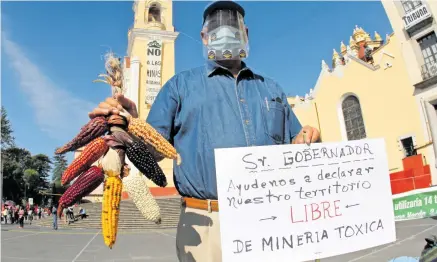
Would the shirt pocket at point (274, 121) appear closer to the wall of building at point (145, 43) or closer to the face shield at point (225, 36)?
the face shield at point (225, 36)

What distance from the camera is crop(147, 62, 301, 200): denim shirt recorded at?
73.3 inches

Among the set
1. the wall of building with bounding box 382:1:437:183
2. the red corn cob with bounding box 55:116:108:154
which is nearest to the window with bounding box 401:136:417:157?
the wall of building with bounding box 382:1:437:183

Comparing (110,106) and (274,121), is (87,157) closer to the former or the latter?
(110,106)

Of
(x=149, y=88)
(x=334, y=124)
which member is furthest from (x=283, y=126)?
(x=149, y=88)

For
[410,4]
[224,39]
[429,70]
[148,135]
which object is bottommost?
[148,135]

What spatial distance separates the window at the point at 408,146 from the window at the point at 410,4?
7.69 metres

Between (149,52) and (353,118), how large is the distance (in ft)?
66.1

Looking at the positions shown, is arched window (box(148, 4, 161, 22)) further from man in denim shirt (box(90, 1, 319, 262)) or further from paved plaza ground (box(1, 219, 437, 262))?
man in denim shirt (box(90, 1, 319, 262))

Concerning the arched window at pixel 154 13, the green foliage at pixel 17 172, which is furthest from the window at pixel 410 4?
the green foliage at pixel 17 172

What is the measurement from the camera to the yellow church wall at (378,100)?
742 inches

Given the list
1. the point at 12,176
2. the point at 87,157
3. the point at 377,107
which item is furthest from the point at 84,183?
the point at 12,176

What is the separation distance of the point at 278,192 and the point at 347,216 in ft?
1.62

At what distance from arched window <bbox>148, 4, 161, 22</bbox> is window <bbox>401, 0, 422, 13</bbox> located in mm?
23996

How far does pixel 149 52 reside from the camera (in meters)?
30.9
